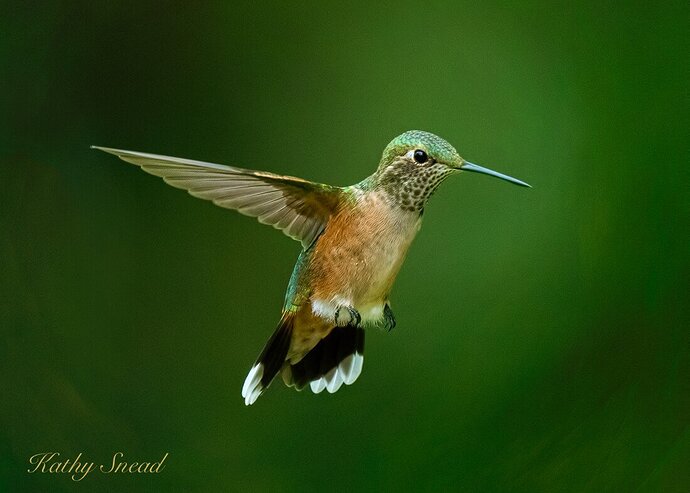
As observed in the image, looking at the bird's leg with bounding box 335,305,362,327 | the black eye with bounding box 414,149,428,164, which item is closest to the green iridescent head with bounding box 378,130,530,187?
the black eye with bounding box 414,149,428,164

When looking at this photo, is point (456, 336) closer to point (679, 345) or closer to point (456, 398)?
point (456, 398)

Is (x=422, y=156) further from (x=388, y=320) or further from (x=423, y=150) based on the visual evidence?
(x=388, y=320)

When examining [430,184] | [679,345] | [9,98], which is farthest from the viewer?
[9,98]

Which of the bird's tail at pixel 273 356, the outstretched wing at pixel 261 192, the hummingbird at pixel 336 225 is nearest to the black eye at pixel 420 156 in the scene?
the hummingbird at pixel 336 225

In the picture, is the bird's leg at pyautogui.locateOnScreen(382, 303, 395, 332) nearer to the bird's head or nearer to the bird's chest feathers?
the bird's chest feathers

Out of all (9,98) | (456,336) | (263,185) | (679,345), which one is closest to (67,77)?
(9,98)

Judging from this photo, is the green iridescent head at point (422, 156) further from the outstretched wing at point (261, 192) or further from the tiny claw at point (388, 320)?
the tiny claw at point (388, 320)
